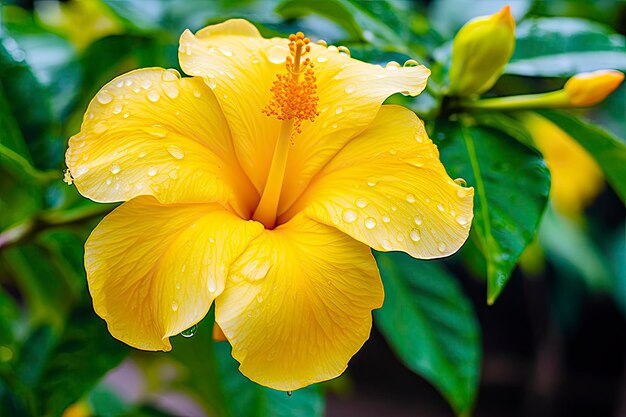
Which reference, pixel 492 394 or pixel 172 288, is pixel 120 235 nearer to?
pixel 172 288

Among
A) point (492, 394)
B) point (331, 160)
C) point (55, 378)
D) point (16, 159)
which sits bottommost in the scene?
point (492, 394)

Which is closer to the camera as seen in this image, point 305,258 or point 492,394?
point 305,258

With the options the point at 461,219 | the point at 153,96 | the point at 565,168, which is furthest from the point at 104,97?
the point at 565,168

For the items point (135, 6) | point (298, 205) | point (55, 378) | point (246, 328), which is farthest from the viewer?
point (135, 6)

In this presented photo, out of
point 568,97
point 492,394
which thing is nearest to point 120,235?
point 568,97

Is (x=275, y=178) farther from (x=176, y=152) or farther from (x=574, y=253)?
(x=574, y=253)

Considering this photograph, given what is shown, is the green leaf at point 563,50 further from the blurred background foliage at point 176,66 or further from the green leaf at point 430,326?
the green leaf at point 430,326
